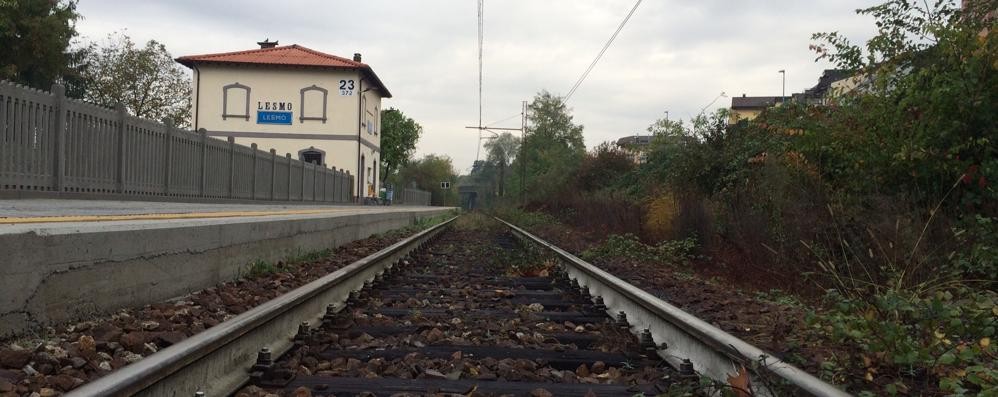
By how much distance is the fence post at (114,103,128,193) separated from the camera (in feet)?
36.7

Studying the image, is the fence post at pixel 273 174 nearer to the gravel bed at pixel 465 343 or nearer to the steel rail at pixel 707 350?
the gravel bed at pixel 465 343

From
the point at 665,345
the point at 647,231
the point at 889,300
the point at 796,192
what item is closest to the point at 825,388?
the point at 889,300

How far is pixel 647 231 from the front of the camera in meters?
14.7

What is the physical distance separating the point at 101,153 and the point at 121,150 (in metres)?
0.45

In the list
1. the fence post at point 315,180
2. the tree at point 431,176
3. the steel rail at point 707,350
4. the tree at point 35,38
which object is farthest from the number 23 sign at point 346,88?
the tree at point 431,176

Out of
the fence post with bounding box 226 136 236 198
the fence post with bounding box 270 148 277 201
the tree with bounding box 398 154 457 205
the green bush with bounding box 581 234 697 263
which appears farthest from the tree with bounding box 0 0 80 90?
the tree with bounding box 398 154 457 205

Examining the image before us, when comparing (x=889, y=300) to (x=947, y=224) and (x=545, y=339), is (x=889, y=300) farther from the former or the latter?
(x=947, y=224)

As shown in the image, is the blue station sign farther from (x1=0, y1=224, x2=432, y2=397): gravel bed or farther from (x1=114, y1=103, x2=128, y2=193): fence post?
(x1=0, y1=224, x2=432, y2=397): gravel bed

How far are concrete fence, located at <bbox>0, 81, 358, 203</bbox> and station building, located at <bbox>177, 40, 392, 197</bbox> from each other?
28385 millimetres

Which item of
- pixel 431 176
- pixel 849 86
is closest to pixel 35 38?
pixel 849 86

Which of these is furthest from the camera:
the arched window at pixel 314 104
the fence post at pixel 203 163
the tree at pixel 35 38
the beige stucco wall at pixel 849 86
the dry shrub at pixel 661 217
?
the arched window at pixel 314 104

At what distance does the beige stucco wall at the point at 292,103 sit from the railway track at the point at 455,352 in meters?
39.7

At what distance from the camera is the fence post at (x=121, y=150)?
36.7 ft

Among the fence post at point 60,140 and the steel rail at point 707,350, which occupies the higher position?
the fence post at point 60,140
